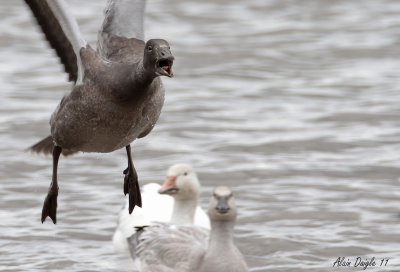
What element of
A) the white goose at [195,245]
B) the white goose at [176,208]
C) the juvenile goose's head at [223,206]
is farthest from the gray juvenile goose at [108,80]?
the white goose at [176,208]

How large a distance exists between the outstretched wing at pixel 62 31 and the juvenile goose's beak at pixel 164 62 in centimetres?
124

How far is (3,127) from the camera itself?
1655cm

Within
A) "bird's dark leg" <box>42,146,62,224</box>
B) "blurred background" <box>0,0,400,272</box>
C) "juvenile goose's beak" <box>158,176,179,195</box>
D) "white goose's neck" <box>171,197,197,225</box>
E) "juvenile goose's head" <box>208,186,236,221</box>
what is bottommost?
"bird's dark leg" <box>42,146,62,224</box>

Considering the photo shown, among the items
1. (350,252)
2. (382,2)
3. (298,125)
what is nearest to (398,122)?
(298,125)

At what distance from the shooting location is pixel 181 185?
12.5 m

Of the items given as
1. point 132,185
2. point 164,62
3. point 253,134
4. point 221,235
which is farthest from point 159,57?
point 253,134

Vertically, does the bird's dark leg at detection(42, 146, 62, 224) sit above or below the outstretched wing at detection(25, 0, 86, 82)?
below

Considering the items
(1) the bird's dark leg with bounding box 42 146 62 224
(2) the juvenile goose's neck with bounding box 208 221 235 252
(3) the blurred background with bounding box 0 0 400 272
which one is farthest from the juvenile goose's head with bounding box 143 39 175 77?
(2) the juvenile goose's neck with bounding box 208 221 235 252

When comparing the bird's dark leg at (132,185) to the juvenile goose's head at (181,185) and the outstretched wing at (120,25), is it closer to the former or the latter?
the outstretched wing at (120,25)

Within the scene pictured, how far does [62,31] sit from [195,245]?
2.78 meters

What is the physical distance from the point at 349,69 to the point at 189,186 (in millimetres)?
7262

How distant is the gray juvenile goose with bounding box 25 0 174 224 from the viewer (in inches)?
351

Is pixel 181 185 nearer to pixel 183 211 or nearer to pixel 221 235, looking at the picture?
pixel 183 211

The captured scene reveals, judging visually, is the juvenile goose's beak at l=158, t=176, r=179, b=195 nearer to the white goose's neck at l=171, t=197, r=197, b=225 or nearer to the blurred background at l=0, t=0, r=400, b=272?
the white goose's neck at l=171, t=197, r=197, b=225
